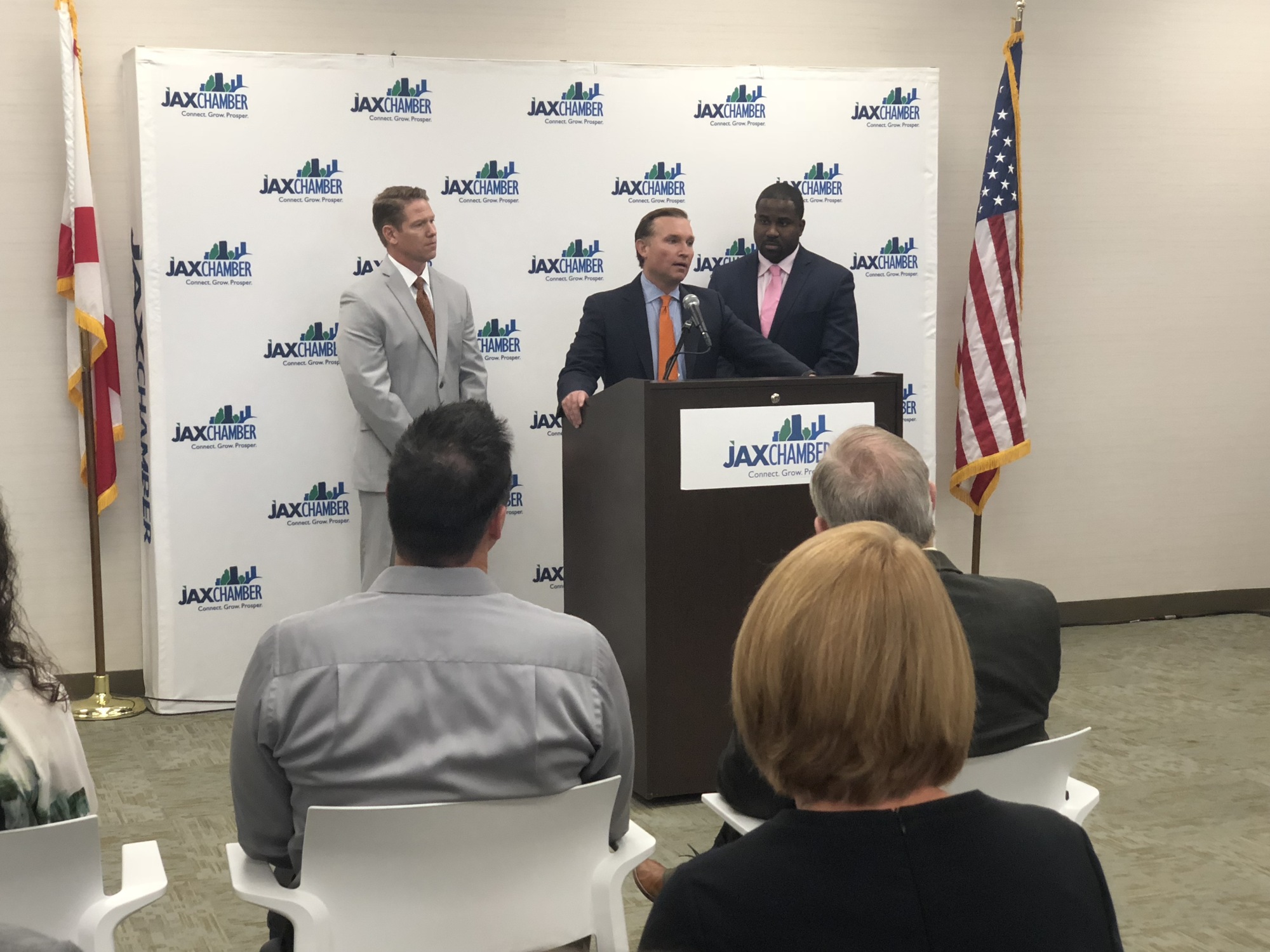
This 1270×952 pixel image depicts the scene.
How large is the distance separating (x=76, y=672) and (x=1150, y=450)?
5.11 m

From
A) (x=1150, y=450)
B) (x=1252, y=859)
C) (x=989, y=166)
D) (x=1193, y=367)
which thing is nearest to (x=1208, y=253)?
(x=1193, y=367)

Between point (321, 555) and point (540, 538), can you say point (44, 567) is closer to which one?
point (321, 555)

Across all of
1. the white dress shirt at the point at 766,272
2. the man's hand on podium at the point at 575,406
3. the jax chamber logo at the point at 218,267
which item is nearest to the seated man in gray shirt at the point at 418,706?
the man's hand on podium at the point at 575,406

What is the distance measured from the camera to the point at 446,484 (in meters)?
2.07

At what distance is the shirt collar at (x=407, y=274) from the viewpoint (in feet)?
16.8

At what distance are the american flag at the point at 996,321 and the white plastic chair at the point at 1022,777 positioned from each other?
4.05m

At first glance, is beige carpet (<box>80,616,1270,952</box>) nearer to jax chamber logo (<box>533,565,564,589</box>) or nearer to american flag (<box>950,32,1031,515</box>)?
american flag (<box>950,32,1031,515</box>)

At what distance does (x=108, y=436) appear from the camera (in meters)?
5.14

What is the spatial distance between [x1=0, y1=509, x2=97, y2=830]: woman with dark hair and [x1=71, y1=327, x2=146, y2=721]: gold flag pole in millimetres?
3264

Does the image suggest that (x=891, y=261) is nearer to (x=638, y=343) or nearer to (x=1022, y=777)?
(x=638, y=343)

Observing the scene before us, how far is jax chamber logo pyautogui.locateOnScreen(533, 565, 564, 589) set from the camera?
18.6 ft

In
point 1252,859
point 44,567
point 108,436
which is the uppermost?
point 108,436

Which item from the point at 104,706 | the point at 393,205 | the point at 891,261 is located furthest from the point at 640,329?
the point at 104,706

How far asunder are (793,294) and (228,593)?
253 cm
